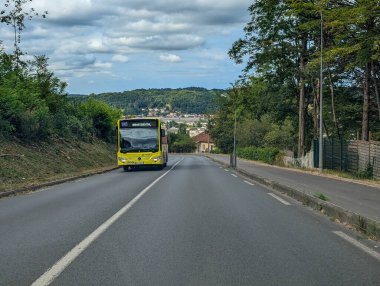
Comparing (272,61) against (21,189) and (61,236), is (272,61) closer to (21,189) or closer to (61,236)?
(21,189)

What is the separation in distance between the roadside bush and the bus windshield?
20.6 meters

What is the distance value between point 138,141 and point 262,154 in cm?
2781

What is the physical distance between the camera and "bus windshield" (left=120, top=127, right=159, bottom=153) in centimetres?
3119

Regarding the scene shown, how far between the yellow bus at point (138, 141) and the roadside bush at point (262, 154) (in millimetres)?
20407

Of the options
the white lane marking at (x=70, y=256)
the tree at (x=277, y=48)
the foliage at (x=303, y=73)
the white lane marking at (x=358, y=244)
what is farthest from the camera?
the tree at (x=277, y=48)

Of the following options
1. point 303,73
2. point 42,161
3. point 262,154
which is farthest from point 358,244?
point 262,154

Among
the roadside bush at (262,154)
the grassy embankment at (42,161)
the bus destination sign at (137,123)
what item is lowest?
the roadside bush at (262,154)

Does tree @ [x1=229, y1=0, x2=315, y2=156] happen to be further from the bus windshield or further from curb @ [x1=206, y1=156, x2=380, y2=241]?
curb @ [x1=206, y1=156, x2=380, y2=241]

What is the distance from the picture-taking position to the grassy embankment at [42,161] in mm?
19969

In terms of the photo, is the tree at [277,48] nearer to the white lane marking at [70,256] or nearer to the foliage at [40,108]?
the foliage at [40,108]

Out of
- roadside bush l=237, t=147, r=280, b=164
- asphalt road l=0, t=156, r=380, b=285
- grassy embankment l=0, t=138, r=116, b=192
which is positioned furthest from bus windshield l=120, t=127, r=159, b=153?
roadside bush l=237, t=147, r=280, b=164

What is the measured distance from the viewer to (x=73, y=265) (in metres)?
6.07

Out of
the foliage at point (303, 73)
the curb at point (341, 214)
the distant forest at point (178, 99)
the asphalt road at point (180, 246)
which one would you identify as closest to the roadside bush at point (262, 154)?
the foliage at point (303, 73)

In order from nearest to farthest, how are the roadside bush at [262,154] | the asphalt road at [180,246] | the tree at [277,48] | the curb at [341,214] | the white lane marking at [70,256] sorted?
the white lane marking at [70,256] → the asphalt road at [180,246] → the curb at [341,214] → the tree at [277,48] → the roadside bush at [262,154]
